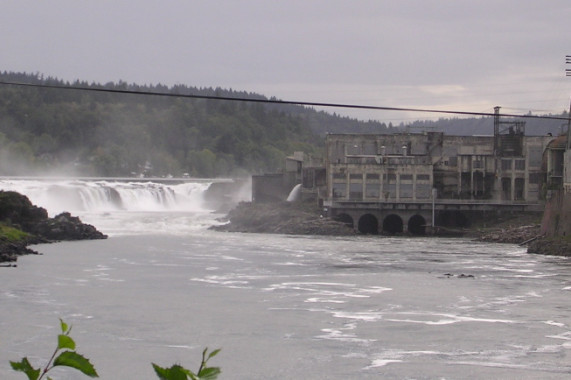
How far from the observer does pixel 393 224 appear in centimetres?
7919

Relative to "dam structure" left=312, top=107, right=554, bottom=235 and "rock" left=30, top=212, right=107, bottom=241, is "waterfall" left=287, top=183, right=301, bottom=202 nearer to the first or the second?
"dam structure" left=312, top=107, right=554, bottom=235

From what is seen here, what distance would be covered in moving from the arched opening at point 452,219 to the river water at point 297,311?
20.1 m

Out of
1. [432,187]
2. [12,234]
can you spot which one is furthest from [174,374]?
[432,187]

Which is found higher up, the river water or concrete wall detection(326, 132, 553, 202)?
concrete wall detection(326, 132, 553, 202)

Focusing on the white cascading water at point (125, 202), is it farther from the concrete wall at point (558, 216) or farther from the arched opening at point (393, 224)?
the concrete wall at point (558, 216)

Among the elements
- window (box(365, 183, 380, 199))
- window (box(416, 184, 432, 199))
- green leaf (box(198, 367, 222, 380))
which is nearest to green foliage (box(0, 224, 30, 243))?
window (box(365, 183, 380, 199))

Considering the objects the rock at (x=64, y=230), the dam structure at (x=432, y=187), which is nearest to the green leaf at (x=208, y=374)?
the rock at (x=64, y=230)

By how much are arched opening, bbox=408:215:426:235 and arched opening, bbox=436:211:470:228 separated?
3.87 ft

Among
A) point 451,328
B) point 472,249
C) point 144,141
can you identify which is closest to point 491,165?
point 472,249

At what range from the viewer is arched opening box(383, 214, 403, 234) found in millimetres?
78562

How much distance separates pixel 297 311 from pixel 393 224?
48.6 metres

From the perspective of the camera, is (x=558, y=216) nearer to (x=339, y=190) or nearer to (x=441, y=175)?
(x=441, y=175)

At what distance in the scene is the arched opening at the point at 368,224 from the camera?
78250 mm

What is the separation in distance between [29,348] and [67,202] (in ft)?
258
